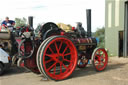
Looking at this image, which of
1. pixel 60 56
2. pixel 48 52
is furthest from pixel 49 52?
pixel 60 56

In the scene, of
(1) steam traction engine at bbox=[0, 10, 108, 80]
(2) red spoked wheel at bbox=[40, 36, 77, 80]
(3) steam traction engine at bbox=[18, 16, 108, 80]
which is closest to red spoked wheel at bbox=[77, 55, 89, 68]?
(1) steam traction engine at bbox=[0, 10, 108, 80]

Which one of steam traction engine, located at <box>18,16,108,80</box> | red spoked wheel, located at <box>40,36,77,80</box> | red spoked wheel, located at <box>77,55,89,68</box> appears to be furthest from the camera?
red spoked wheel, located at <box>77,55,89,68</box>

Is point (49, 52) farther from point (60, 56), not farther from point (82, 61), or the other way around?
point (82, 61)

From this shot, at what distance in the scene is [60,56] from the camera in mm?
5191

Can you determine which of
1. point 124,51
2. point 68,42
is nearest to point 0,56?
point 68,42

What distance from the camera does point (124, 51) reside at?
10133 mm

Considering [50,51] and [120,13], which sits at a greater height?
[120,13]

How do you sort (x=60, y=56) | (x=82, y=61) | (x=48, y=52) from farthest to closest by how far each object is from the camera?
(x=82, y=61), (x=48, y=52), (x=60, y=56)

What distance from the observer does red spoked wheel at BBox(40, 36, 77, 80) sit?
5023 mm

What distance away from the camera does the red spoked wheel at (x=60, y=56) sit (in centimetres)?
502

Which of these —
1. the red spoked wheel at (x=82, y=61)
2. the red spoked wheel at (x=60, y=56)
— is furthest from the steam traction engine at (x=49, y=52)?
the red spoked wheel at (x=82, y=61)

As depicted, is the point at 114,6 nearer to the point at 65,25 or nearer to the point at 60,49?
the point at 65,25

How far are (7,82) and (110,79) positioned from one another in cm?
323

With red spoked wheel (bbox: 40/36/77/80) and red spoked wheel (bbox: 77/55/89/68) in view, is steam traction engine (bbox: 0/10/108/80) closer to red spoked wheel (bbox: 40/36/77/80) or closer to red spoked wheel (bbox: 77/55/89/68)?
red spoked wheel (bbox: 40/36/77/80)
